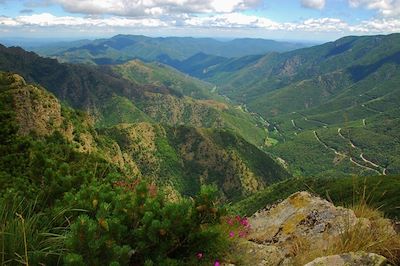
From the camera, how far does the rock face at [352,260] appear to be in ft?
24.7

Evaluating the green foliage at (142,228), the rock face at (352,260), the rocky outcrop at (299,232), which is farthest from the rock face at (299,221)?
the green foliage at (142,228)

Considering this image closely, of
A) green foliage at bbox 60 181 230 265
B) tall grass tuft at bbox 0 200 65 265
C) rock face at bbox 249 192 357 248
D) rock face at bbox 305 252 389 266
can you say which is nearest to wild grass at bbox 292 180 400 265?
rock face at bbox 305 252 389 266

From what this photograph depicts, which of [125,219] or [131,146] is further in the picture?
[131,146]

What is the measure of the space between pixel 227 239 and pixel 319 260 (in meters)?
1.97

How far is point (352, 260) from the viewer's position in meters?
7.66

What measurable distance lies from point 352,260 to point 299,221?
622 centimetres

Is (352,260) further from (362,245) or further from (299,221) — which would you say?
(299,221)

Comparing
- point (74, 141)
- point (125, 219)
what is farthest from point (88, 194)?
point (74, 141)

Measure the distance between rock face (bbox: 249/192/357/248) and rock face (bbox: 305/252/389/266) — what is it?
253 centimetres

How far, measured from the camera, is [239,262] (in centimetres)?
870

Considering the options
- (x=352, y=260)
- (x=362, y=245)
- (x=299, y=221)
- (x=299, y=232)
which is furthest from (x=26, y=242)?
(x=299, y=221)

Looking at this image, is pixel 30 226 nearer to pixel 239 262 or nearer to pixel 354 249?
pixel 239 262

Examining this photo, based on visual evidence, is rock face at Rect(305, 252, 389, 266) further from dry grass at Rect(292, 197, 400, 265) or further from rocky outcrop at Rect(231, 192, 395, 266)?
dry grass at Rect(292, 197, 400, 265)

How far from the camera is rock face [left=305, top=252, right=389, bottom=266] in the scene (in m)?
7.54
